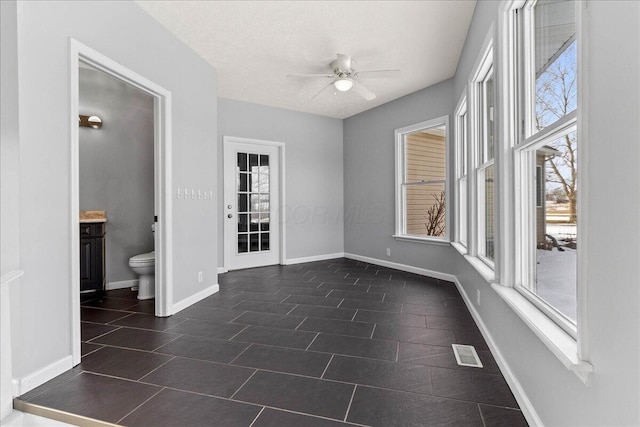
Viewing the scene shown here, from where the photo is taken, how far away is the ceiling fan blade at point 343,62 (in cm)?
354

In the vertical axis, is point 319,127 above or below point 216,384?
above

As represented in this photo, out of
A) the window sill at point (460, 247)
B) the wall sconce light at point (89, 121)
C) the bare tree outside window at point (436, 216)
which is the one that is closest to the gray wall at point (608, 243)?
the window sill at point (460, 247)

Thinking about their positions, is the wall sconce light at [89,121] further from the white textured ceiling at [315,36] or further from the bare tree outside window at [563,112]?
the bare tree outside window at [563,112]

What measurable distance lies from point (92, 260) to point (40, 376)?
1991 millimetres

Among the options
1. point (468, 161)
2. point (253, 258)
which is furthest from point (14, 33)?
point (253, 258)

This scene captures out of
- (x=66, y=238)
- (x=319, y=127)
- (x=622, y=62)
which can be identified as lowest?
(x=66, y=238)

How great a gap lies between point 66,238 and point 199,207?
4.97 feet

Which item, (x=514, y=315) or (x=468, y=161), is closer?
(x=514, y=315)

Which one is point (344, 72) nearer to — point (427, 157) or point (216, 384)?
point (427, 157)

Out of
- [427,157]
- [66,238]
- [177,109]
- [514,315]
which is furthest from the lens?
[427,157]

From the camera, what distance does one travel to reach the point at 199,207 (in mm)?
3562

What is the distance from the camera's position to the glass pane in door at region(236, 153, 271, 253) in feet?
17.4

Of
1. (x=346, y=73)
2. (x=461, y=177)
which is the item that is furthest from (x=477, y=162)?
(x=346, y=73)

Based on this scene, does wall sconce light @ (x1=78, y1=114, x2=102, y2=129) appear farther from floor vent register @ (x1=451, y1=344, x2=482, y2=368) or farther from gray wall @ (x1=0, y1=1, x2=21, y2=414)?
floor vent register @ (x1=451, y1=344, x2=482, y2=368)
